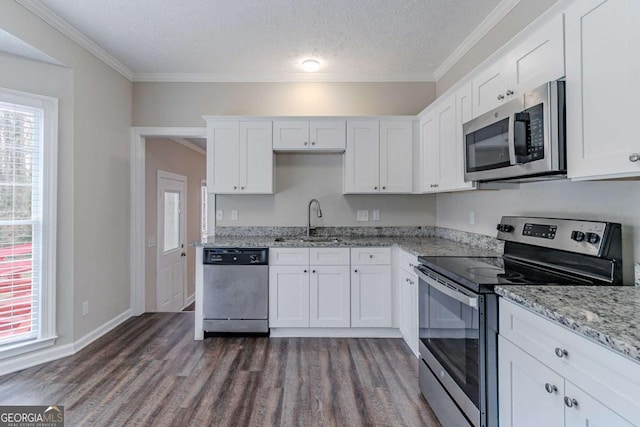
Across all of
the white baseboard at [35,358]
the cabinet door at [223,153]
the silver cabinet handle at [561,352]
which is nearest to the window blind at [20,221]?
the white baseboard at [35,358]

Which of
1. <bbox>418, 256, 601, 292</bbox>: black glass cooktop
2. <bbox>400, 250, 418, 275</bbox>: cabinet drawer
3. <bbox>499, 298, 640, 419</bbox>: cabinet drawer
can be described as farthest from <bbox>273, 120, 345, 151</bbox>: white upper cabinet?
<bbox>499, 298, 640, 419</bbox>: cabinet drawer

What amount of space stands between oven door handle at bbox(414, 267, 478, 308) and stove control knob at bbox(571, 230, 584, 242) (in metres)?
0.64

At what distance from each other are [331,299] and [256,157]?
1.61 meters

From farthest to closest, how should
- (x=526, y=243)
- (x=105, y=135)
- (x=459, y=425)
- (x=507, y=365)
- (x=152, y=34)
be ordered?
(x=105, y=135)
(x=152, y=34)
(x=526, y=243)
(x=459, y=425)
(x=507, y=365)

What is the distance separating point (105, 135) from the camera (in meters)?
3.14

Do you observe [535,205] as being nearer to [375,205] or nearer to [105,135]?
[375,205]

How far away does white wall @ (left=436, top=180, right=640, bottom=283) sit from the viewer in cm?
142

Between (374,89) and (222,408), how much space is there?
132 inches

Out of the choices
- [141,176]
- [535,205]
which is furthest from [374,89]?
[141,176]

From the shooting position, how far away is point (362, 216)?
11.8ft

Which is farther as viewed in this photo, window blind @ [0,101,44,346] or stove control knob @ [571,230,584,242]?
window blind @ [0,101,44,346]

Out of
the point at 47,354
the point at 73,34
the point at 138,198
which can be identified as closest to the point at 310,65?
→ the point at 73,34
